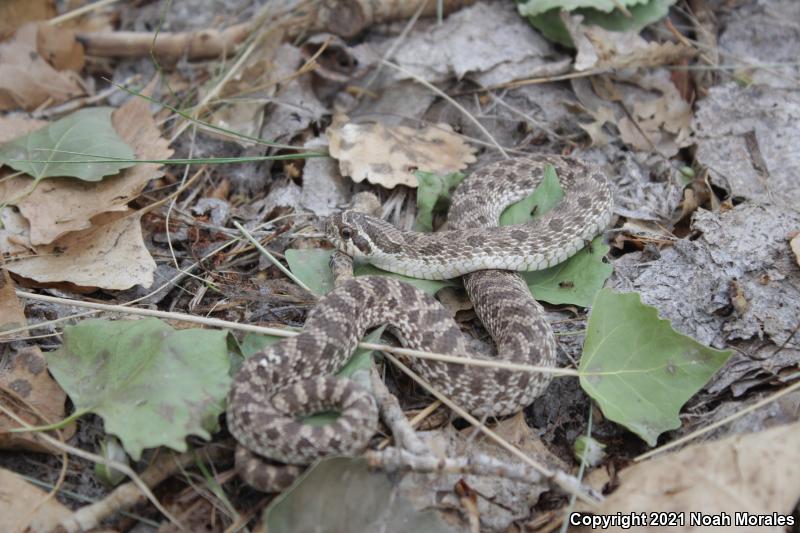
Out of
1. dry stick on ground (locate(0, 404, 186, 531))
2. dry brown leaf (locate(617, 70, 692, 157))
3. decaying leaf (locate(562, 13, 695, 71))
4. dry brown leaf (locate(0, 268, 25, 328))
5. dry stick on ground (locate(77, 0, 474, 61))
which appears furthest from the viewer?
dry stick on ground (locate(77, 0, 474, 61))

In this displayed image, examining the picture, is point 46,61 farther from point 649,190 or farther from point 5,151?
point 649,190

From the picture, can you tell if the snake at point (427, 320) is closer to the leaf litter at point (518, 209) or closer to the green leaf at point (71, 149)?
the leaf litter at point (518, 209)

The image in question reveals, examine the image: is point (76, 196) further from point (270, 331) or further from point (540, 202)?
point (540, 202)

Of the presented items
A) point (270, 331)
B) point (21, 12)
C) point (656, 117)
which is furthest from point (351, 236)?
point (21, 12)

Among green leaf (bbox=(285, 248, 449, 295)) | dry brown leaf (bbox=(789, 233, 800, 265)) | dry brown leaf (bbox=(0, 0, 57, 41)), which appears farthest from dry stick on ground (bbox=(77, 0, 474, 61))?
dry brown leaf (bbox=(789, 233, 800, 265))

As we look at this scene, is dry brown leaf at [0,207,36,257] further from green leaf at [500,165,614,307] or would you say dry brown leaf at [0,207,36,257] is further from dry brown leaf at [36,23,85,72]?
green leaf at [500,165,614,307]

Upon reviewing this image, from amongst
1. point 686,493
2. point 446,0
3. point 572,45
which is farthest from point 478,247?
point 446,0

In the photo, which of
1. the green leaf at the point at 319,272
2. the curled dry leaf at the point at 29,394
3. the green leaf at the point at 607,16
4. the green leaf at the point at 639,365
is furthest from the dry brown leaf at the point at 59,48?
the green leaf at the point at 639,365
